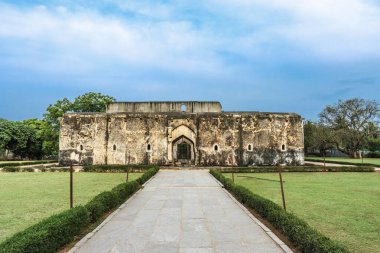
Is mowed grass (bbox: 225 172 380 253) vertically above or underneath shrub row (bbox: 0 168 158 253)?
underneath

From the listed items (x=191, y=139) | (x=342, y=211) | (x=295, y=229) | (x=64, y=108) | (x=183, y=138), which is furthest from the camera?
(x=64, y=108)

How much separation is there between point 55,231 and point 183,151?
75.3 feet

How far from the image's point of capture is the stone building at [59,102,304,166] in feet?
89.2

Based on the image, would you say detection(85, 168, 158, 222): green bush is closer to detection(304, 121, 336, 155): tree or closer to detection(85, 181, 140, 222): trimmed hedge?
detection(85, 181, 140, 222): trimmed hedge

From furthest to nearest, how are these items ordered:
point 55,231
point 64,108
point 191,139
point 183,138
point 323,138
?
point 323,138, point 64,108, point 183,138, point 191,139, point 55,231

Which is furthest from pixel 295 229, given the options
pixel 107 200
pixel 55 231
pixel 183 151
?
pixel 183 151

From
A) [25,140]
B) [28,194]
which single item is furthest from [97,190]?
[25,140]

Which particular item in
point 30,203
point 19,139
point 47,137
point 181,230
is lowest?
point 181,230

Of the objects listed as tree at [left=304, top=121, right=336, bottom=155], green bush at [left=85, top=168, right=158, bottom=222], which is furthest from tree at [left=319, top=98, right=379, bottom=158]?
green bush at [left=85, top=168, right=158, bottom=222]

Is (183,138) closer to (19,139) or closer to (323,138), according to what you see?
(19,139)

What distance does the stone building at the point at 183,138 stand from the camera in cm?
2720

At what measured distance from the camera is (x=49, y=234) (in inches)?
204

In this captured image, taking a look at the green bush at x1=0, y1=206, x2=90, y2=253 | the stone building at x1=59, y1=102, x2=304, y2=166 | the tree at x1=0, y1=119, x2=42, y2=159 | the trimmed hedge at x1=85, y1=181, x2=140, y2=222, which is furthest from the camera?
the tree at x1=0, y1=119, x2=42, y2=159

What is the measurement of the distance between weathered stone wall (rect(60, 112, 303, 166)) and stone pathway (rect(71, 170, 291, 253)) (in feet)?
55.3
